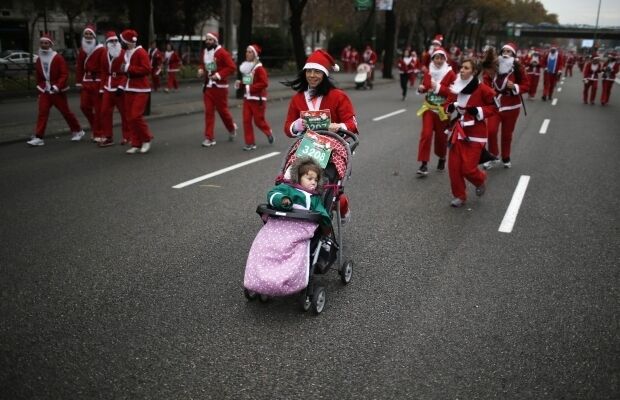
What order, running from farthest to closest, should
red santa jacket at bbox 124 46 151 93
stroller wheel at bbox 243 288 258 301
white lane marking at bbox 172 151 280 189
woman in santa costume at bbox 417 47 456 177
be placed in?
1. red santa jacket at bbox 124 46 151 93
2. woman in santa costume at bbox 417 47 456 177
3. white lane marking at bbox 172 151 280 189
4. stroller wheel at bbox 243 288 258 301

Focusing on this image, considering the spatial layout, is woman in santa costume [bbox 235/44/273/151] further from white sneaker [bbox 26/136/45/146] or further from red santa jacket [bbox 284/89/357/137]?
red santa jacket [bbox 284/89/357/137]

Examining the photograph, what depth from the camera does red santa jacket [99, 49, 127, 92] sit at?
10367 millimetres

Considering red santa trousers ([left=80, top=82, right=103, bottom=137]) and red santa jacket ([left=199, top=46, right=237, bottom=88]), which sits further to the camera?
red santa trousers ([left=80, top=82, right=103, bottom=137])

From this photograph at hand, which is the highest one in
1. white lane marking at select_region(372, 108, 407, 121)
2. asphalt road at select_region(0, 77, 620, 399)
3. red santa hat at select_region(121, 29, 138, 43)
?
red santa hat at select_region(121, 29, 138, 43)

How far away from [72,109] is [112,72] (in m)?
6.56

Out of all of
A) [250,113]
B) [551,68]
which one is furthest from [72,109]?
[551,68]

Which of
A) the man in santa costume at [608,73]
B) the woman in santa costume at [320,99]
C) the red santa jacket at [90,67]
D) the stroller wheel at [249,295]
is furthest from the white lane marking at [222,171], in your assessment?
the man in santa costume at [608,73]

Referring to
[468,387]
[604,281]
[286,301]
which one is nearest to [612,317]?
[604,281]

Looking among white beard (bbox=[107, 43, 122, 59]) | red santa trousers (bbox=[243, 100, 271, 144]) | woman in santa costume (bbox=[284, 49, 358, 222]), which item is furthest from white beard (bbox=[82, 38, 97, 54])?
woman in santa costume (bbox=[284, 49, 358, 222])

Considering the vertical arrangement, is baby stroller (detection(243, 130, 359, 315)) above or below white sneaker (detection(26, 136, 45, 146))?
above

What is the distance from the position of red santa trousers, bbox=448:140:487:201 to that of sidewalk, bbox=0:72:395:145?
8651mm

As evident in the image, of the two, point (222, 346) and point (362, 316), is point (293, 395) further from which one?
point (362, 316)

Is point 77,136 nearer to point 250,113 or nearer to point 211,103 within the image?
point 211,103

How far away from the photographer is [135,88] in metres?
10.1
